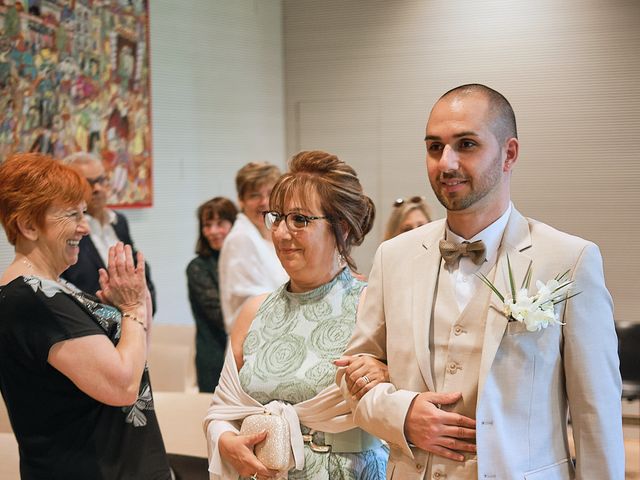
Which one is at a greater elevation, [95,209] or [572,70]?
[572,70]

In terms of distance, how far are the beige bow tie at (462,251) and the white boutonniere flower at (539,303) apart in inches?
5.1

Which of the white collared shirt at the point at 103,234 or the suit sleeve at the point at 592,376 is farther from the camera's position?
the white collared shirt at the point at 103,234

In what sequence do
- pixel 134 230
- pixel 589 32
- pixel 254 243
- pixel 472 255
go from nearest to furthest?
pixel 472 255
pixel 589 32
pixel 254 243
pixel 134 230

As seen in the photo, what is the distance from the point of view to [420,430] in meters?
1.89

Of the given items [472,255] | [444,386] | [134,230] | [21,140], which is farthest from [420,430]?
[134,230]

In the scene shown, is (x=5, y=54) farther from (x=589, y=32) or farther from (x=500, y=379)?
(x=500, y=379)

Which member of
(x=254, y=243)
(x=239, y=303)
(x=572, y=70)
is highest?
(x=572, y=70)

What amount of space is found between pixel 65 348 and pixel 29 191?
49 cm

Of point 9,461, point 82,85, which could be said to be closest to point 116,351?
point 9,461

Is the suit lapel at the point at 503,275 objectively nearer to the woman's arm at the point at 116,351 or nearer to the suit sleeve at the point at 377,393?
the suit sleeve at the point at 377,393

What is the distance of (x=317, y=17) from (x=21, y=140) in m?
1.84

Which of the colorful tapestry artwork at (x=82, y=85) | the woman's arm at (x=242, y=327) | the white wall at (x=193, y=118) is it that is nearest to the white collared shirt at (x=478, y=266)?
the woman's arm at (x=242, y=327)

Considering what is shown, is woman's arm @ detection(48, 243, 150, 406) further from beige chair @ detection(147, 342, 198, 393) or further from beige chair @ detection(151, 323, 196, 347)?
beige chair @ detection(151, 323, 196, 347)

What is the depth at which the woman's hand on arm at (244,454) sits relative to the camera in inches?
94.9
